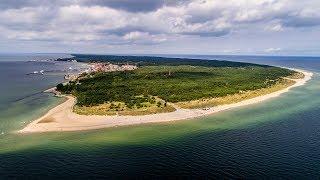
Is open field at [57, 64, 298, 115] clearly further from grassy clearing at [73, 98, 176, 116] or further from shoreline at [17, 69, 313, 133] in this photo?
shoreline at [17, 69, 313, 133]

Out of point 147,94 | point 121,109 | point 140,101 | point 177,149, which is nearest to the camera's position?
point 177,149

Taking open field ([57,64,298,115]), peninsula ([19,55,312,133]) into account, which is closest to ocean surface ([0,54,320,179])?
peninsula ([19,55,312,133])

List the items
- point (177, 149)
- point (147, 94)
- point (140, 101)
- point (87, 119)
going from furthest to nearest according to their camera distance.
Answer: point (147, 94)
point (140, 101)
point (87, 119)
point (177, 149)

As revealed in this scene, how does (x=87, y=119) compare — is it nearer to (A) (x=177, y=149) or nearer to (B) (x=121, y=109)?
(B) (x=121, y=109)

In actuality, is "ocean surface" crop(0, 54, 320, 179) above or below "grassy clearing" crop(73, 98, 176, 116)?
below

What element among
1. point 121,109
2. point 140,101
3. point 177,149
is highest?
point 140,101

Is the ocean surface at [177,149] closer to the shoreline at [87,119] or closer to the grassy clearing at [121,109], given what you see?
the shoreline at [87,119]

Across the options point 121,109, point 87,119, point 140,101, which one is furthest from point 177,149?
point 140,101

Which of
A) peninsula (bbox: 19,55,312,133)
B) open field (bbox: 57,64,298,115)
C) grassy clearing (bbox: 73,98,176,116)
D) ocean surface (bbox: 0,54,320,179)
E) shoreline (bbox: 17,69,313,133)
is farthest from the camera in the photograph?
open field (bbox: 57,64,298,115)

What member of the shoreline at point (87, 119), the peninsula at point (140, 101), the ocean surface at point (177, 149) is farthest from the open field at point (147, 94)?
the ocean surface at point (177, 149)
